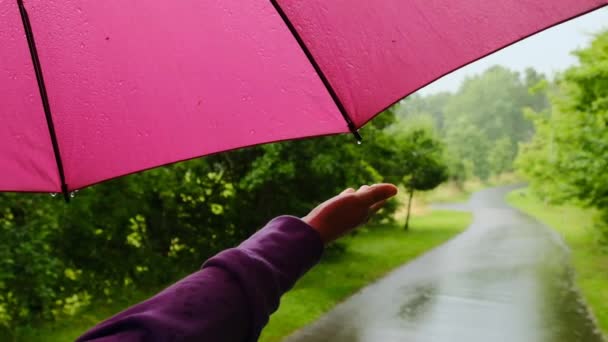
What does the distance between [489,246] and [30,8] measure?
60.5ft

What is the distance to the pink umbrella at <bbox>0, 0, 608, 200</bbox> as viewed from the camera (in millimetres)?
1458

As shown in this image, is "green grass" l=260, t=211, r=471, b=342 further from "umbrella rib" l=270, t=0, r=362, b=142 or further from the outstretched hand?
the outstretched hand

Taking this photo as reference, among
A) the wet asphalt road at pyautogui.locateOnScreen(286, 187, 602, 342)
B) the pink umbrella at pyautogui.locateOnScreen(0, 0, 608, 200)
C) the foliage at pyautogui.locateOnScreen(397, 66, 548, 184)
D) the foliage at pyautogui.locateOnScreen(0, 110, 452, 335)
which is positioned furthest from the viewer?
the foliage at pyautogui.locateOnScreen(397, 66, 548, 184)

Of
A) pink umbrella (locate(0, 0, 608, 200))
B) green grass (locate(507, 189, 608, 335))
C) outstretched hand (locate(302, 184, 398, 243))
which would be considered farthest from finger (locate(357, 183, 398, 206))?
green grass (locate(507, 189, 608, 335))

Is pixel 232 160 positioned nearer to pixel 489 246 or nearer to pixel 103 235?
pixel 103 235

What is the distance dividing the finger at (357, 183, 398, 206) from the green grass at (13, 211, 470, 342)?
Answer: 7711 mm

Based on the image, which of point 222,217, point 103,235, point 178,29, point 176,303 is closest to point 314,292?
point 222,217

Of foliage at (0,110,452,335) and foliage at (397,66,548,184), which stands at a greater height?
foliage at (0,110,452,335)

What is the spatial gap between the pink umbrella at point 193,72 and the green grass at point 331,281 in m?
6.98

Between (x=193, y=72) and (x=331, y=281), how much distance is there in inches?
461

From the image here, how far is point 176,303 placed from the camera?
619 millimetres

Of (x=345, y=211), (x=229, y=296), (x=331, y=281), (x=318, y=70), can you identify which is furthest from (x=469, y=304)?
(x=229, y=296)

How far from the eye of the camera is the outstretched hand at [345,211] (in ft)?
2.76

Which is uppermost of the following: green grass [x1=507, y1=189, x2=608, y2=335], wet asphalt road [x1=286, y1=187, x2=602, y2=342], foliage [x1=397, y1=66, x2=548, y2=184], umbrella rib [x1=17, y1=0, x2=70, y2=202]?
umbrella rib [x1=17, y1=0, x2=70, y2=202]
